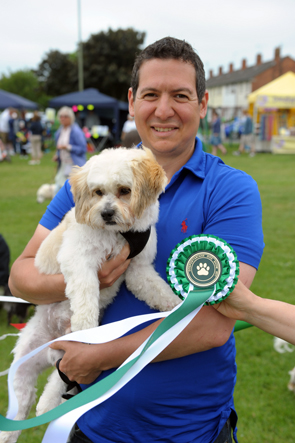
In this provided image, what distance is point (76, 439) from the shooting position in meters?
1.94

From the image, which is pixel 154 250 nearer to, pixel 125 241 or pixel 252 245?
pixel 125 241

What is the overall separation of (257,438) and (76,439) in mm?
1920

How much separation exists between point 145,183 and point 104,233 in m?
0.35

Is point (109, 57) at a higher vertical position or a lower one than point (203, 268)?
higher

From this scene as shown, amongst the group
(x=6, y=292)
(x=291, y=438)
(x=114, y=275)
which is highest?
(x=114, y=275)

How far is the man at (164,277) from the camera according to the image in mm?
1624

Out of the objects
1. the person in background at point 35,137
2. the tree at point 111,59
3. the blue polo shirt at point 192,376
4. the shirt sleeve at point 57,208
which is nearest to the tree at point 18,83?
the tree at point 111,59

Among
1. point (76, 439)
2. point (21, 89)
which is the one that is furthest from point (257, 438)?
point (21, 89)

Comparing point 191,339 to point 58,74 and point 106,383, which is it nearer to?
point 106,383

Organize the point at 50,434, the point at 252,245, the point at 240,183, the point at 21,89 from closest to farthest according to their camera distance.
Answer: the point at 50,434 → the point at 252,245 → the point at 240,183 → the point at 21,89

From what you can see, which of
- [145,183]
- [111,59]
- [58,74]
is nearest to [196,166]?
[145,183]

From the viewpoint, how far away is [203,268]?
5.02ft

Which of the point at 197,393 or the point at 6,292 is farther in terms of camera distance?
the point at 6,292

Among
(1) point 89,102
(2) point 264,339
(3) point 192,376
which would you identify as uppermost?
(1) point 89,102
